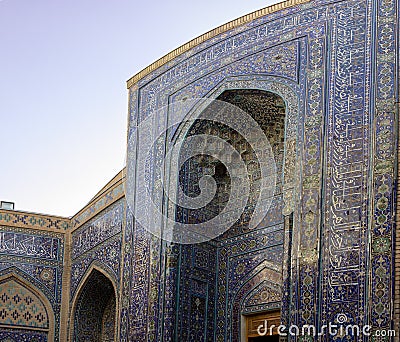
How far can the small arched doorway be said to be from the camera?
44.2ft

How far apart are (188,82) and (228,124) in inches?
31.2

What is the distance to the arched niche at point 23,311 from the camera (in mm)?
13469

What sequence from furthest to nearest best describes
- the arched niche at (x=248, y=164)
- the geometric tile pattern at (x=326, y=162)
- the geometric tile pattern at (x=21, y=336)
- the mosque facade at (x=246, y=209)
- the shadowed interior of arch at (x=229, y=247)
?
1. the geometric tile pattern at (x=21, y=336)
2. the shadowed interior of arch at (x=229, y=247)
3. the arched niche at (x=248, y=164)
4. the mosque facade at (x=246, y=209)
5. the geometric tile pattern at (x=326, y=162)

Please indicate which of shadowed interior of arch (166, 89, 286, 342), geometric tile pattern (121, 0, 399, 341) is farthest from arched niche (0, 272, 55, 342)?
shadowed interior of arch (166, 89, 286, 342)

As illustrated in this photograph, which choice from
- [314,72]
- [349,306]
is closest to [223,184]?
[314,72]

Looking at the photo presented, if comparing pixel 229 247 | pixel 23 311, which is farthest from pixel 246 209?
pixel 23 311

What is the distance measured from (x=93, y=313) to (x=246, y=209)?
12.3 feet

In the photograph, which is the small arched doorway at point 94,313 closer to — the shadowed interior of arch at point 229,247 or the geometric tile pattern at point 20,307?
the geometric tile pattern at point 20,307

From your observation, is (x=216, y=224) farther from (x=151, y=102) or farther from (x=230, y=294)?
(x=151, y=102)

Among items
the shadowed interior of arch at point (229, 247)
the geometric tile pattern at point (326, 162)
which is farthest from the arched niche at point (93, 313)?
the shadowed interior of arch at point (229, 247)

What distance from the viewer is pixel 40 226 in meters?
14.0

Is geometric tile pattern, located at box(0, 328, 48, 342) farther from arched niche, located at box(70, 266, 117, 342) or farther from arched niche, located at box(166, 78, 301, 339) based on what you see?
arched niche, located at box(166, 78, 301, 339)

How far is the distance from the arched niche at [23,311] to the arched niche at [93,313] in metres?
0.42

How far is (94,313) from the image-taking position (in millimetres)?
13750
